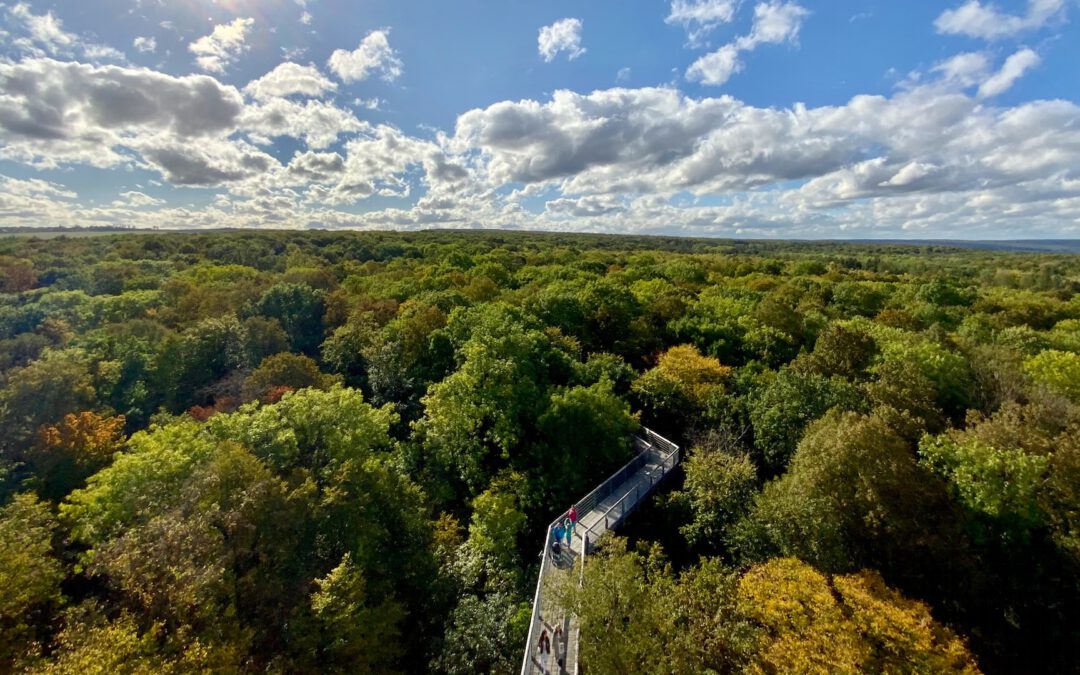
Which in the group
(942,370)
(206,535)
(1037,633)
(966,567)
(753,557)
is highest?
(942,370)

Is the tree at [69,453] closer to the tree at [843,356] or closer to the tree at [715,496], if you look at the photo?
the tree at [715,496]

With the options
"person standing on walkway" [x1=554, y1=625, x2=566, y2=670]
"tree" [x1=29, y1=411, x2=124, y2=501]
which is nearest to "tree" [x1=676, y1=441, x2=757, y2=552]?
"person standing on walkway" [x1=554, y1=625, x2=566, y2=670]

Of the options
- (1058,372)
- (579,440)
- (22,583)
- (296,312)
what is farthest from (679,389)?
(296,312)

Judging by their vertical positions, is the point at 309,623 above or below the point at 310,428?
below

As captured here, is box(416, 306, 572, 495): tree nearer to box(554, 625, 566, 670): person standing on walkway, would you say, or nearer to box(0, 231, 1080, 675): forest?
box(0, 231, 1080, 675): forest

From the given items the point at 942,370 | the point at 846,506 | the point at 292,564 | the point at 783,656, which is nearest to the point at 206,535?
the point at 292,564

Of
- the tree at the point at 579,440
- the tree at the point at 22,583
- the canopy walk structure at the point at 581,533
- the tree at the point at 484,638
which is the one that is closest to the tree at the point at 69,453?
the tree at the point at 22,583

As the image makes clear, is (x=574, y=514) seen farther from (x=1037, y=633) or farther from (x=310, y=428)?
(x=1037, y=633)
